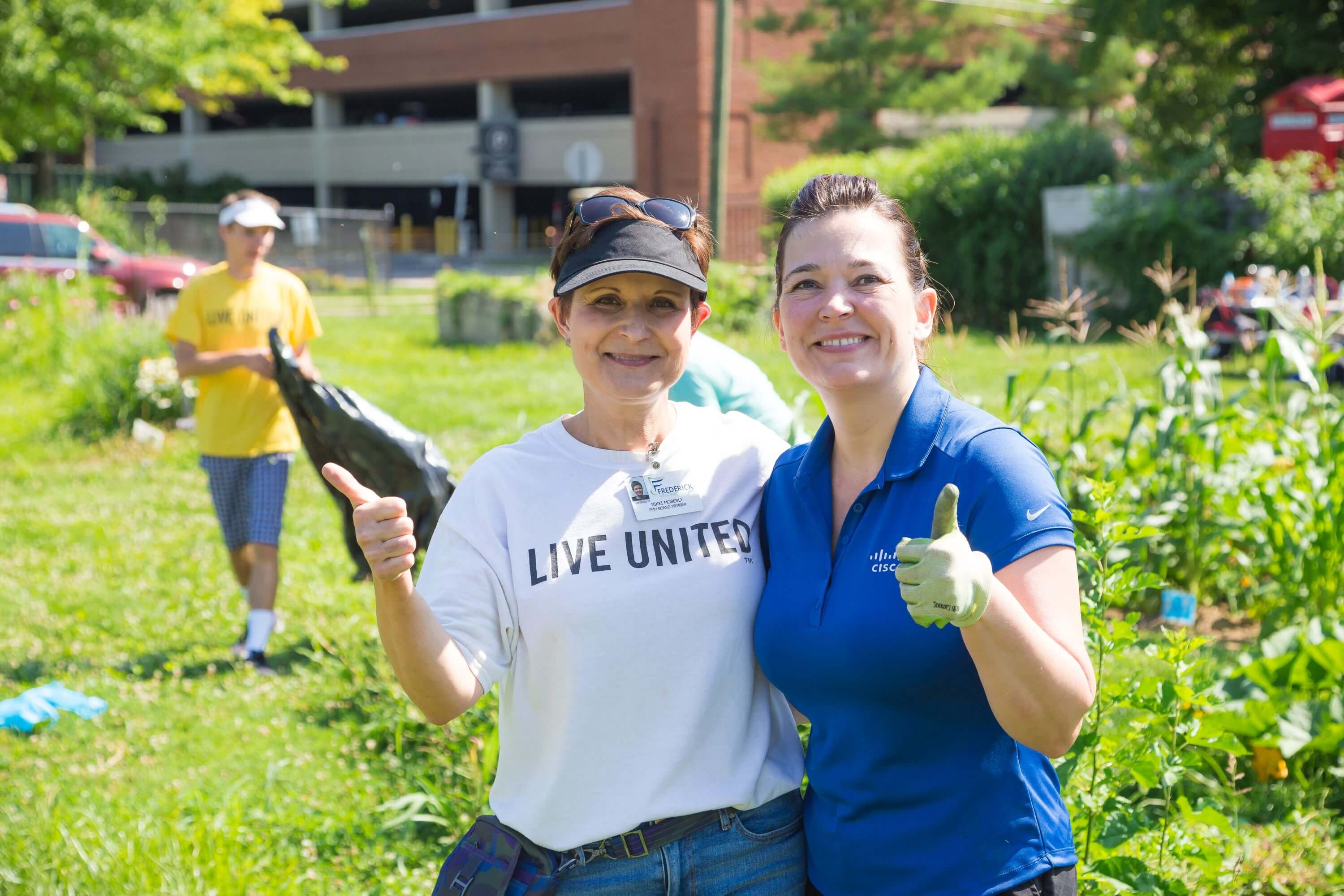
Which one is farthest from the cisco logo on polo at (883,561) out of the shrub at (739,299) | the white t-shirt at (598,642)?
the shrub at (739,299)

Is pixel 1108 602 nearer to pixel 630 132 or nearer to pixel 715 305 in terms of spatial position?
pixel 715 305

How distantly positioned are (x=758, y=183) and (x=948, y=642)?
3227 centimetres

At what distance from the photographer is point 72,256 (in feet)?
54.8

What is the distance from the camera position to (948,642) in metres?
1.79

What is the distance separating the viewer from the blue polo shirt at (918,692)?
1795mm

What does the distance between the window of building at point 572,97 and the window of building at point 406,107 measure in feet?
6.67

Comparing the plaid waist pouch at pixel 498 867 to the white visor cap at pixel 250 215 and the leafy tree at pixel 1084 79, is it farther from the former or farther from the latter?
the leafy tree at pixel 1084 79

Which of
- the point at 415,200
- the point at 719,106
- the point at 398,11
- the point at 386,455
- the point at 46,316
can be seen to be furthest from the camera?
the point at 398,11

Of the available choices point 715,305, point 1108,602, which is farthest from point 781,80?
point 1108,602

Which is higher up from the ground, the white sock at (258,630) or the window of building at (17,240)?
the window of building at (17,240)

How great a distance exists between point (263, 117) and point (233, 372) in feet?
151

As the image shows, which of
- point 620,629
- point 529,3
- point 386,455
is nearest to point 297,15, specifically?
point 529,3

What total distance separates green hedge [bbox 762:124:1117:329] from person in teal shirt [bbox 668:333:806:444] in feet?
41.7

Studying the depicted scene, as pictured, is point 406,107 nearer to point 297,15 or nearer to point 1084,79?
point 297,15
